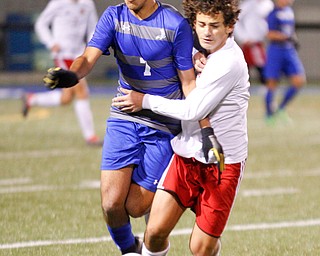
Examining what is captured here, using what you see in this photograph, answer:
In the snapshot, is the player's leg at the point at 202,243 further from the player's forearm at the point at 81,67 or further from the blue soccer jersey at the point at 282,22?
the blue soccer jersey at the point at 282,22

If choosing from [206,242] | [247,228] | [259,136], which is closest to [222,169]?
[206,242]

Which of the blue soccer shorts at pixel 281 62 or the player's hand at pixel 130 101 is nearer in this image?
the player's hand at pixel 130 101

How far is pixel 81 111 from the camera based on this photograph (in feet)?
37.9

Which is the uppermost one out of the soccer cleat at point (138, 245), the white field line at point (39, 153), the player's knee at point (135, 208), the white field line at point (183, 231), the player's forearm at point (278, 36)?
the player's knee at point (135, 208)

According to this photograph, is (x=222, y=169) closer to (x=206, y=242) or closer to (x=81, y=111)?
(x=206, y=242)

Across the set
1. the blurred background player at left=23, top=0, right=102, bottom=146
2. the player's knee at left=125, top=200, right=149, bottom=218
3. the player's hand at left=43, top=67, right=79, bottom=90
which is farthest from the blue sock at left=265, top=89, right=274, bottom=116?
the player's hand at left=43, top=67, right=79, bottom=90

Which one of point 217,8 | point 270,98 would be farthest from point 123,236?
point 270,98

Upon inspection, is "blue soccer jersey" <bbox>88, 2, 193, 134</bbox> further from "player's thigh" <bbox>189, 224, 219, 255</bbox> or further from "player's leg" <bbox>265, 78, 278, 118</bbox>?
"player's leg" <bbox>265, 78, 278, 118</bbox>

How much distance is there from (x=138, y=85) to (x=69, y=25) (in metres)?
6.78

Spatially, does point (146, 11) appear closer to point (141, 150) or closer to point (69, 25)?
point (141, 150)

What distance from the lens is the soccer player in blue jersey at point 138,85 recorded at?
5203 millimetres

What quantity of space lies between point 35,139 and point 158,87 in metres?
6.80

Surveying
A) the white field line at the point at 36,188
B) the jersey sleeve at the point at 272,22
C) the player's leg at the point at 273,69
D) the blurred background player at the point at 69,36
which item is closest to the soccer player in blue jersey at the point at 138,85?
the white field line at the point at 36,188

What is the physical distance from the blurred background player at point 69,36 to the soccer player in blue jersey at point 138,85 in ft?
20.0
